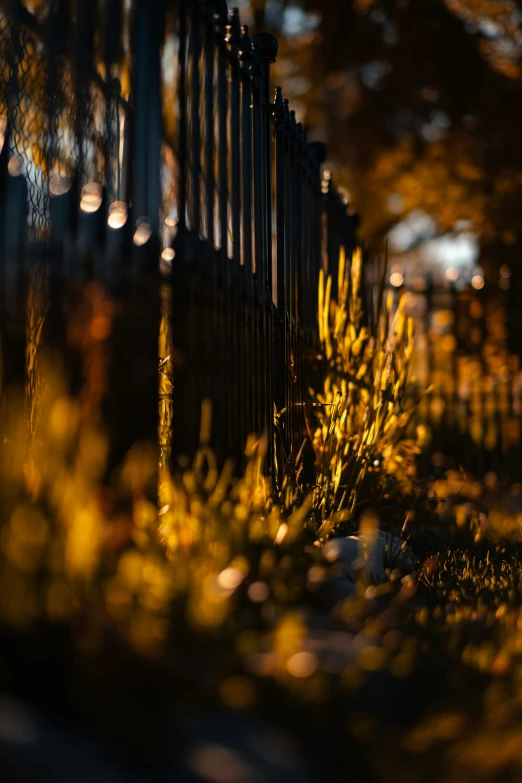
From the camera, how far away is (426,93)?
11211 mm

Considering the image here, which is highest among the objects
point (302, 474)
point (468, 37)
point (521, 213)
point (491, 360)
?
point (468, 37)

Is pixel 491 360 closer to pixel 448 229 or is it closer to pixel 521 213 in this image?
pixel 521 213

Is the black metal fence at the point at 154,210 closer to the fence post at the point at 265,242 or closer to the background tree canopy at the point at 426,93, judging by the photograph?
the fence post at the point at 265,242

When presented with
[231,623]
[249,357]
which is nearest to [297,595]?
[231,623]

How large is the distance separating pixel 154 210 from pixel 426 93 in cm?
947

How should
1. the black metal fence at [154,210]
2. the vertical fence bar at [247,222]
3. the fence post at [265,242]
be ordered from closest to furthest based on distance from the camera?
the black metal fence at [154,210] < the vertical fence bar at [247,222] < the fence post at [265,242]

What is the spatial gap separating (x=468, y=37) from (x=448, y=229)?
121 inches

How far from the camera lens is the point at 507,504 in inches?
279

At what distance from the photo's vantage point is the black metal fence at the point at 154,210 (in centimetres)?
245

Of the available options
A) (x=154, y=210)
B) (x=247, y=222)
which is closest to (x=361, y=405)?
(x=247, y=222)

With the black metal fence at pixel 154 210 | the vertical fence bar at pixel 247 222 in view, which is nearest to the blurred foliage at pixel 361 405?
the black metal fence at pixel 154 210

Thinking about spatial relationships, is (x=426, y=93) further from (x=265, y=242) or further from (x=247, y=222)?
(x=247, y=222)

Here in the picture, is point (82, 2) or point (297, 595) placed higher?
point (82, 2)

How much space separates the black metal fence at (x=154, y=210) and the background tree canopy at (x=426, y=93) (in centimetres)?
609
